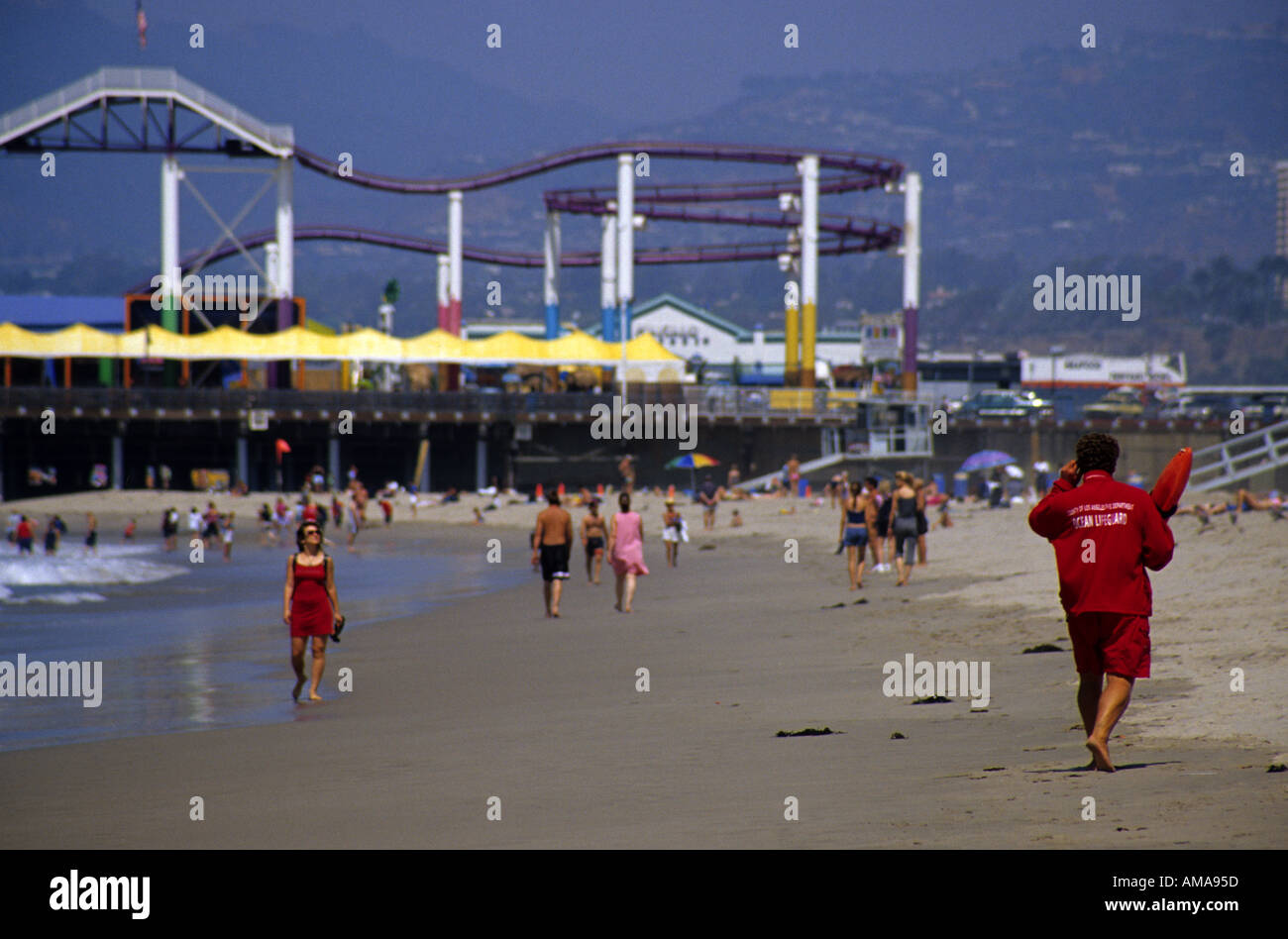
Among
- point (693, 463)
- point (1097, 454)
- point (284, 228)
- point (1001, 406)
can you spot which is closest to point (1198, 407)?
point (1001, 406)

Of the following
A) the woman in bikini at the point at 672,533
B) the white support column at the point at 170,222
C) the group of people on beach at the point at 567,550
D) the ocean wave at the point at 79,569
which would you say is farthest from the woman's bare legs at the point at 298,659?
the white support column at the point at 170,222

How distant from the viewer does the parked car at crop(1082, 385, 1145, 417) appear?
207ft

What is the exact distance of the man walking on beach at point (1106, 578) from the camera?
6.29 meters

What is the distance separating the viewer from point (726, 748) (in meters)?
7.69

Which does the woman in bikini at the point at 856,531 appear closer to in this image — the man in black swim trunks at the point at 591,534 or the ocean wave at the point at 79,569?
the man in black swim trunks at the point at 591,534

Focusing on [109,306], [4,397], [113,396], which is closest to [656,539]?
[113,396]

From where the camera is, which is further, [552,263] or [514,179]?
[552,263]

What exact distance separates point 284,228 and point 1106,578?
54.3 meters

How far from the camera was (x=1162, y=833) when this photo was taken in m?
5.02

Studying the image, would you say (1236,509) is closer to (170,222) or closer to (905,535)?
(905,535)

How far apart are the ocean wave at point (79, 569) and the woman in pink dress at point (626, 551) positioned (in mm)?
9267

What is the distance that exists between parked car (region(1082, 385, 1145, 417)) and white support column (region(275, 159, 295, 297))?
117 feet

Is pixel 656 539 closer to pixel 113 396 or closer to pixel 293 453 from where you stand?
pixel 293 453

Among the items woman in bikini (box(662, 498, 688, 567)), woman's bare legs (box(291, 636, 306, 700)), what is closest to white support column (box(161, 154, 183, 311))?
woman in bikini (box(662, 498, 688, 567))
